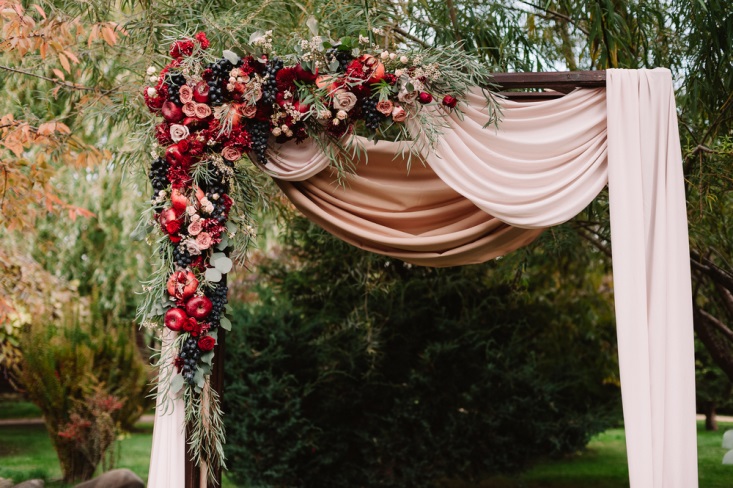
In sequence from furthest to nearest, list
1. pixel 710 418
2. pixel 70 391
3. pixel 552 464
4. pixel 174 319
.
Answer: pixel 710 418 < pixel 552 464 < pixel 70 391 < pixel 174 319

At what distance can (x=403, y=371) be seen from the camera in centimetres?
499

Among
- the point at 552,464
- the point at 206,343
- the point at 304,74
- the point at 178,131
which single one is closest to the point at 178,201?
the point at 178,131

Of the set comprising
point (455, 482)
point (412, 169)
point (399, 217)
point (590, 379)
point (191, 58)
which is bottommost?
point (455, 482)

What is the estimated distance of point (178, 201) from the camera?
2.18 m

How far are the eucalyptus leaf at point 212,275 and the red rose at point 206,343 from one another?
185 millimetres

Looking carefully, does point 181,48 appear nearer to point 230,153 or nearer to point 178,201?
point 230,153

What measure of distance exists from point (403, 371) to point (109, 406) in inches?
82.6

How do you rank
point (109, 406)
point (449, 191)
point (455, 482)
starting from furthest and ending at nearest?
1. point (455, 482)
2. point (109, 406)
3. point (449, 191)

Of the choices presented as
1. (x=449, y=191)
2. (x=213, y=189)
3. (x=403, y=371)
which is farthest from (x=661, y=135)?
(x=403, y=371)

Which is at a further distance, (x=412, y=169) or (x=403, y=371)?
(x=403, y=371)

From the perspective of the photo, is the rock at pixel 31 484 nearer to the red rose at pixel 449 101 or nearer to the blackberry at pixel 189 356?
the blackberry at pixel 189 356

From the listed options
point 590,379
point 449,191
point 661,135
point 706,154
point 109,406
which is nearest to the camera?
point 661,135

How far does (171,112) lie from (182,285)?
57 cm

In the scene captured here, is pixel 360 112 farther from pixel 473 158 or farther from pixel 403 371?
pixel 403 371
